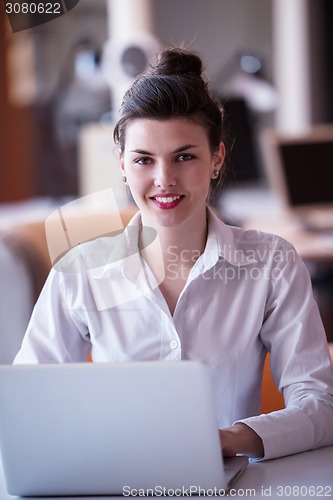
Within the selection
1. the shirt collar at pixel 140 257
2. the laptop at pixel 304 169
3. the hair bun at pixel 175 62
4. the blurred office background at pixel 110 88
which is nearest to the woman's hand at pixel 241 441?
the shirt collar at pixel 140 257

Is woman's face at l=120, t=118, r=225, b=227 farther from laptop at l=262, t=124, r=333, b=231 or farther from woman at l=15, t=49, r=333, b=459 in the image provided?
laptop at l=262, t=124, r=333, b=231

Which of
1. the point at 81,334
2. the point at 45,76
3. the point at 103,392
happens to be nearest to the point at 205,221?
the point at 81,334

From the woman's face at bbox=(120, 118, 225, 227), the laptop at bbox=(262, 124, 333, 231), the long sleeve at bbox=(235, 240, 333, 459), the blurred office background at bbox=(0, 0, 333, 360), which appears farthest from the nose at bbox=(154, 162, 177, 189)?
the blurred office background at bbox=(0, 0, 333, 360)

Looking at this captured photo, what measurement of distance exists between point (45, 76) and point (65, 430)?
19.5 feet

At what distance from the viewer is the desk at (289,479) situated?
130cm

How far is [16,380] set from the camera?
1231mm

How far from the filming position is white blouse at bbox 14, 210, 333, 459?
171 cm

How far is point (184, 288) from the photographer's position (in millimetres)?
1736

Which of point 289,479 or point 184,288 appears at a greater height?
point 184,288

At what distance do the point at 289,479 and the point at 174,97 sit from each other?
0.76 meters

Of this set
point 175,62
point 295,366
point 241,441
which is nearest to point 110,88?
point 175,62

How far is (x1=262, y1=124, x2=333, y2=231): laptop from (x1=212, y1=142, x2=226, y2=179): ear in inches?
89.5

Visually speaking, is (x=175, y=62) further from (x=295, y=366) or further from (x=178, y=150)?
(x=295, y=366)

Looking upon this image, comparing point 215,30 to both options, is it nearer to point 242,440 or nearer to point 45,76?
point 45,76
